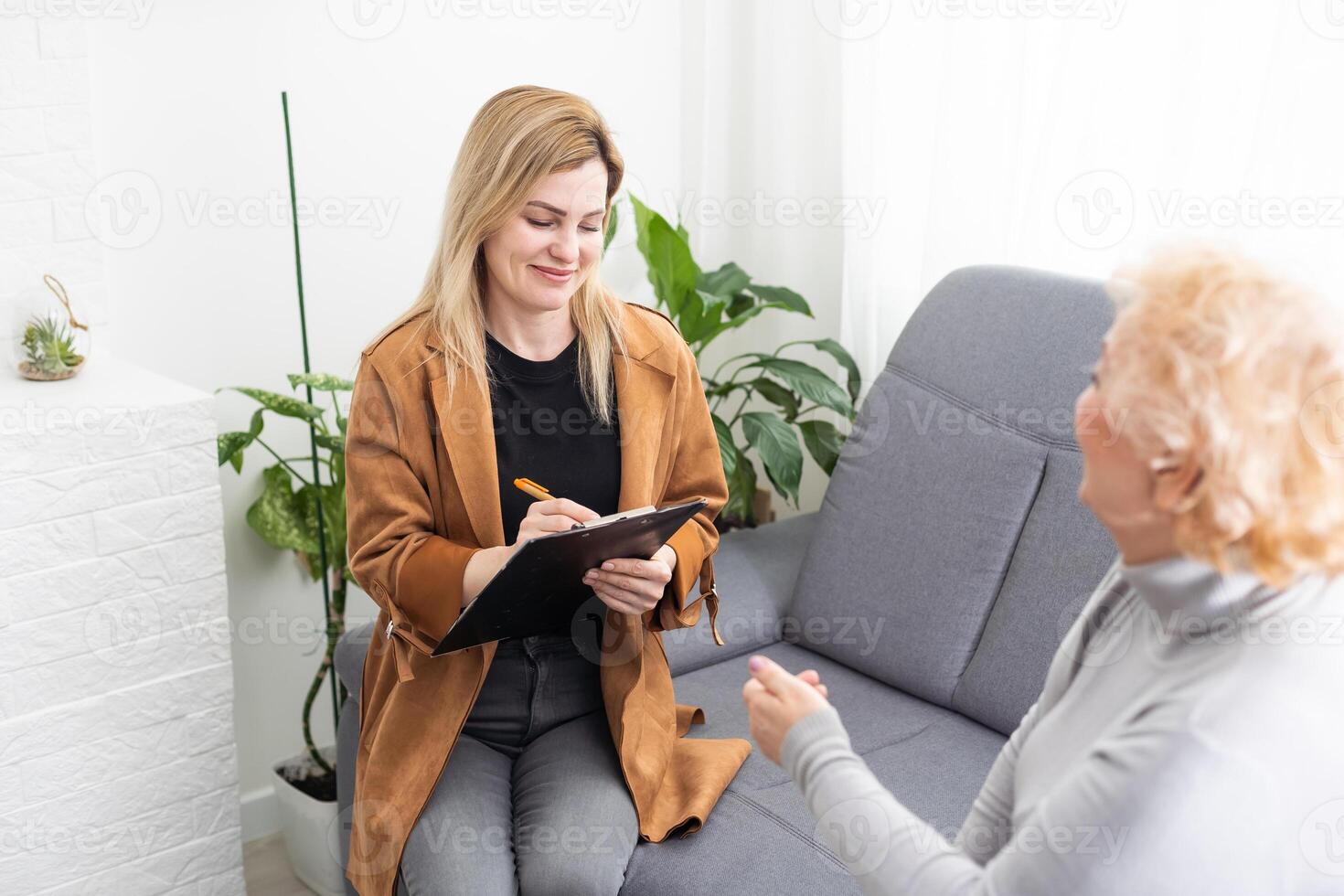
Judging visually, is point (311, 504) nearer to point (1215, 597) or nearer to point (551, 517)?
point (551, 517)

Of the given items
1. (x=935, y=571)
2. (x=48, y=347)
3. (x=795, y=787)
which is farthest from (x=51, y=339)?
(x=935, y=571)

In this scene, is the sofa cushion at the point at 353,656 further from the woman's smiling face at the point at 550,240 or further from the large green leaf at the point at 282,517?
the woman's smiling face at the point at 550,240

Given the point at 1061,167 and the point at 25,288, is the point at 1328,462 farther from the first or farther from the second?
the point at 25,288

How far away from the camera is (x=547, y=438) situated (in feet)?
5.61

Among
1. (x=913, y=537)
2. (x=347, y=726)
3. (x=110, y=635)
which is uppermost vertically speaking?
(x=913, y=537)

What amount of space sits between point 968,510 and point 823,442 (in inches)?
19.1

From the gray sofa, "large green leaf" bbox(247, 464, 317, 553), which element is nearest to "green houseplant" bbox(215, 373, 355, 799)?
"large green leaf" bbox(247, 464, 317, 553)

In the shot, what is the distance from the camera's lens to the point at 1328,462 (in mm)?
867

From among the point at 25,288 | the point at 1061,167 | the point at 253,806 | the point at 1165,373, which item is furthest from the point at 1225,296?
the point at 253,806

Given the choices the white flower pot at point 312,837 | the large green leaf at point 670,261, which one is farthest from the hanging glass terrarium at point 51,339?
the large green leaf at point 670,261

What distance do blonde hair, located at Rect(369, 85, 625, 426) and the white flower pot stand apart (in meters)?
0.98

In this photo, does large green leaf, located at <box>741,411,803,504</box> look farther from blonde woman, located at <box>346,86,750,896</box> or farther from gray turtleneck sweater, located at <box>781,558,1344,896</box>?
gray turtleneck sweater, located at <box>781,558,1344,896</box>

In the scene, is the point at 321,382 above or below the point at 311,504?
above

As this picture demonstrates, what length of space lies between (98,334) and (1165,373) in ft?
5.98
